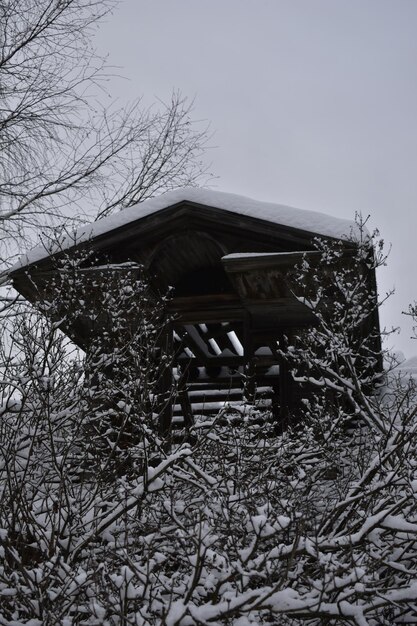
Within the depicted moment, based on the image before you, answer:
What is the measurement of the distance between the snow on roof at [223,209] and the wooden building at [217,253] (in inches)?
0.5

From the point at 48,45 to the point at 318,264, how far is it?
559 centimetres

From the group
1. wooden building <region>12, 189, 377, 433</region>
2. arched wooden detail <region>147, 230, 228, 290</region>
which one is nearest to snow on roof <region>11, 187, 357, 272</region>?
wooden building <region>12, 189, 377, 433</region>

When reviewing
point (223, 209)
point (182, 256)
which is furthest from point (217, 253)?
point (223, 209)

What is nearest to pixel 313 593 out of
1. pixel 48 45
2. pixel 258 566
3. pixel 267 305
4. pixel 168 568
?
pixel 258 566

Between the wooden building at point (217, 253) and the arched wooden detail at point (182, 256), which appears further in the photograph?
the arched wooden detail at point (182, 256)

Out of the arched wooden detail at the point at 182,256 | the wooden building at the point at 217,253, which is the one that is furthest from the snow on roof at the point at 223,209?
the arched wooden detail at the point at 182,256

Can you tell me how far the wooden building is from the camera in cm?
929

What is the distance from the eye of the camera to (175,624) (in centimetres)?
355

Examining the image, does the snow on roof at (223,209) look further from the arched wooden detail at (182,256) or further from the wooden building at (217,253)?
the arched wooden detail at (182,256)

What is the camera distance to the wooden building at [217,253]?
30.5 feet

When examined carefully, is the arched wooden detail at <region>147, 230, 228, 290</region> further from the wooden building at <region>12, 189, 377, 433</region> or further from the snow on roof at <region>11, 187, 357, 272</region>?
the snow on roof at <region>11, 187, 357, 272</region>

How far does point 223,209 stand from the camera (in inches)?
379

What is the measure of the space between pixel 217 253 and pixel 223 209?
942mm

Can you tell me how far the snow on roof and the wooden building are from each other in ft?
0.04
